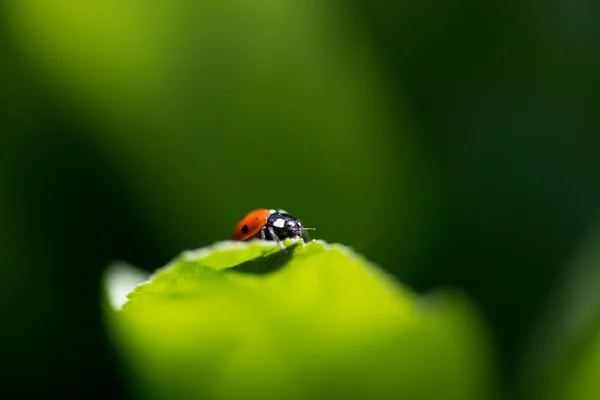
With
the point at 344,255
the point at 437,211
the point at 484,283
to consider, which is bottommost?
the point at 484,283

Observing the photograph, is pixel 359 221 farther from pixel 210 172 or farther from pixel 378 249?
pixel 210 172

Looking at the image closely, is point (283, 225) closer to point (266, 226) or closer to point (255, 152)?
point (266, 226)

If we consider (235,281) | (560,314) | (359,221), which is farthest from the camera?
(359,221)

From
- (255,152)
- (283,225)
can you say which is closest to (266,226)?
(283,225)

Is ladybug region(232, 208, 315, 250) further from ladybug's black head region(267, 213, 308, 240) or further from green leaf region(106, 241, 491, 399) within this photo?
green leaf region(106, 241, 491, 399)

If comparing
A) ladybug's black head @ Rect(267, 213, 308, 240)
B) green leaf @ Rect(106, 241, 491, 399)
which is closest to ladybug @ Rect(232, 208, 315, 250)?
ladybug's black head @ Rect(267, 213, 308, 240)

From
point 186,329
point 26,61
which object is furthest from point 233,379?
point 26,61

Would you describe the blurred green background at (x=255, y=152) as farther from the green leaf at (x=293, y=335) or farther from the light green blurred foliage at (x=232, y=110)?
the green leaf at (x=293, y=335)
